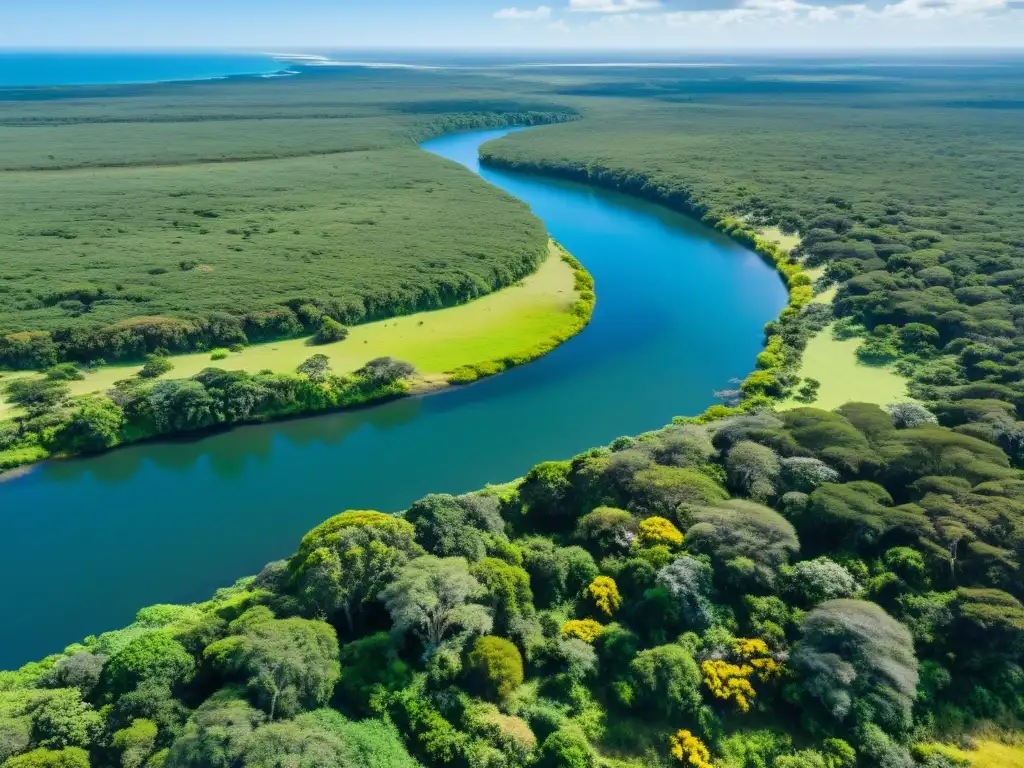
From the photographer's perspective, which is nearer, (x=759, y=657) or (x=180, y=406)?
(x=759, y=657)

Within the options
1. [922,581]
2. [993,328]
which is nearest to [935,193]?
[993,328]

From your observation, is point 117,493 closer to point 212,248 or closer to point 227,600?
point 227,600

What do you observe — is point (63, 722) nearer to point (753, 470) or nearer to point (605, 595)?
point (605, 595)

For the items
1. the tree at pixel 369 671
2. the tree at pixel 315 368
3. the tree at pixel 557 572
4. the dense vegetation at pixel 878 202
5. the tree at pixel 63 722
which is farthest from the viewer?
the dense vegetation at pixel 878 202

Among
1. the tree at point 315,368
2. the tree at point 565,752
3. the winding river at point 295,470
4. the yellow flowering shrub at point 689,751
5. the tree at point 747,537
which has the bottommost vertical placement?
the winding river at point 295,470

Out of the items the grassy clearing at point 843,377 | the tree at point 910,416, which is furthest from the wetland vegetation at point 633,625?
the grassy clearing at point 843,377

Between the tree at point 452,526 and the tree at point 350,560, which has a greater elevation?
the tree at point 350,560

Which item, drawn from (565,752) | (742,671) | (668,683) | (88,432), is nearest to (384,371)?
(88,432)

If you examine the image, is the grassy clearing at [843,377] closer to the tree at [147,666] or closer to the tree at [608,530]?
the tree at [608,530]
